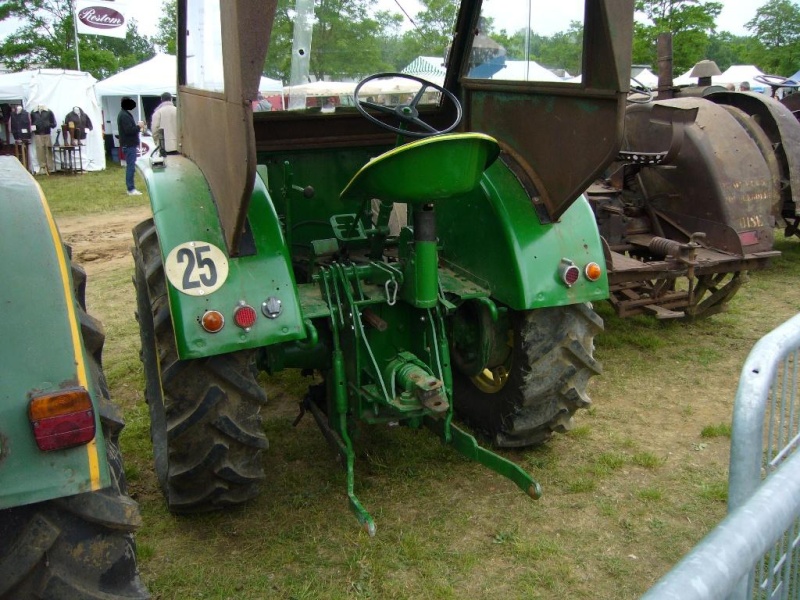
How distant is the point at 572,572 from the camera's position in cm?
A: 304

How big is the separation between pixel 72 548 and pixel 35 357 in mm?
472

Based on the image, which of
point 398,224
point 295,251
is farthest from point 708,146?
point 295,251

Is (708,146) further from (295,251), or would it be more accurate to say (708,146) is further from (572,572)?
(572,572)

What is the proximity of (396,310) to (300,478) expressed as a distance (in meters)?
0.99

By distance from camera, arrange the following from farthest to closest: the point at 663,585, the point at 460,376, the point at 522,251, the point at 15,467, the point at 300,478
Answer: the point at 460,376, the point at 300,478, the point at 522,251, the point at 15,467, the point at 663,585

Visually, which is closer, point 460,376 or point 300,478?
point 300,478

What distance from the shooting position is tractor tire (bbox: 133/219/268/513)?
9.89 feet

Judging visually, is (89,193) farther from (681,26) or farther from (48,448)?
(681,26)

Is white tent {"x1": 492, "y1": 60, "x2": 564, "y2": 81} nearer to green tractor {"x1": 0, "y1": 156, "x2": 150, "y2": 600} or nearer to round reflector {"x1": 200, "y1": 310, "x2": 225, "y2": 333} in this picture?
round reflector {"x1": 200, "y1": 310, "x2": 225, "y2": 333}

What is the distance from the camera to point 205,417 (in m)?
3.02

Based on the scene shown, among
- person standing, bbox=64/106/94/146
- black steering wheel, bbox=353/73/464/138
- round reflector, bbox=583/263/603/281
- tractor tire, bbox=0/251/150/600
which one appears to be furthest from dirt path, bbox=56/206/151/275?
person standing, bbox=64/106/94/146

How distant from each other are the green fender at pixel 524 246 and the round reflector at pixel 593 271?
17mm

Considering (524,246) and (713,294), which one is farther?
(713,294)

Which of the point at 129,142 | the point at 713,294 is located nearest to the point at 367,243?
the point at 713,294
